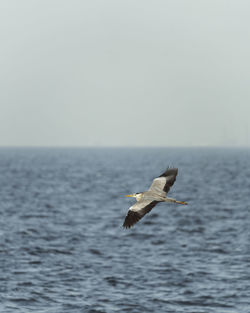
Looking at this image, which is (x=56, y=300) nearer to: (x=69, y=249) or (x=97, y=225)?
(x=69, y=249)

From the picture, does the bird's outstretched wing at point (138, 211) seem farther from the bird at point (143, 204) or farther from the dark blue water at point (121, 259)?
the dark blue water at point (121, 259)

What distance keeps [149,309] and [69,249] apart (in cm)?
1788

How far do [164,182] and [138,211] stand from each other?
132cm

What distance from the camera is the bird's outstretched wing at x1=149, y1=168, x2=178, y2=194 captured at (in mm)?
15227

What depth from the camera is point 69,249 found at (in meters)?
47.3

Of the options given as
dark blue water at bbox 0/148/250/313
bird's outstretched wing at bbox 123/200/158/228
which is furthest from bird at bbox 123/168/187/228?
dark blue water at bbox 0/148/250/313

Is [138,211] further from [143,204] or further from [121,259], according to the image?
[121,259]

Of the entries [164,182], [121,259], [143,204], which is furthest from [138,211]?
[121,259]

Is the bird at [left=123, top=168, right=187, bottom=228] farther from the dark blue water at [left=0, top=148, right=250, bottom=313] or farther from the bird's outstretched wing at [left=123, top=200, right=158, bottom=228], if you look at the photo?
the dark blue water at [left=0, top=148, right=250, bottom=313]

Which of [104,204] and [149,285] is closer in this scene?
[149,285]

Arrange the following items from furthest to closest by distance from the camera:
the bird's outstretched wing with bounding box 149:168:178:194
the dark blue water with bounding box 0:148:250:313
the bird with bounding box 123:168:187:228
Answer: the dark blue water with bounding box 0:148:250:313 < the bird's outstretched wing with bounding box 149:168:178:194 < the bird with bounding box 123:168:187:228

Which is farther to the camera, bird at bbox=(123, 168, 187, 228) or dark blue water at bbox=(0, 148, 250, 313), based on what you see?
dark blue water at bbox=(0, 148, 250, 313)

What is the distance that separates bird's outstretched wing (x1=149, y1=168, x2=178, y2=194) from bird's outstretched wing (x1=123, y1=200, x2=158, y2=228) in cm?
43

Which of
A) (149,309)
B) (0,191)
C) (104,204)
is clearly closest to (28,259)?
(149,309)
